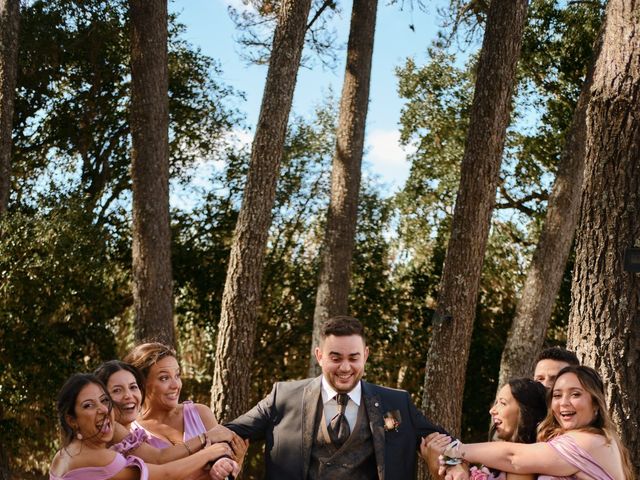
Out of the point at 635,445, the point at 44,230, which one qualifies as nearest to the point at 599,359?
the point at 635,445

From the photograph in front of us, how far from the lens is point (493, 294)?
12.8m

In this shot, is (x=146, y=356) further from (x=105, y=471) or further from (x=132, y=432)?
(x=105, y=471)

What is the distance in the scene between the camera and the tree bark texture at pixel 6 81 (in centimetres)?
1083

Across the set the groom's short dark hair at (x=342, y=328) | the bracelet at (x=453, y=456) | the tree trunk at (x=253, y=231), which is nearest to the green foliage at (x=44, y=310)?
the tree trunk at (x=253, y=231)

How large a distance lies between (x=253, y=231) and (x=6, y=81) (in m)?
3.94

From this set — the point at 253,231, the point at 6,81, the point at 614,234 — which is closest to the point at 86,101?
the point at 6,81

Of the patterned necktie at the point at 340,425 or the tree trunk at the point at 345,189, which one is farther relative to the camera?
the tree trunk at the point at 345,189

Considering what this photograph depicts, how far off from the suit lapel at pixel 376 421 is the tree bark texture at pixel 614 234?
5.88 feet

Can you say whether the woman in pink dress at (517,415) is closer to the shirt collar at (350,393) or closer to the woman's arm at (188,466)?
the shirt collar at (350,393)

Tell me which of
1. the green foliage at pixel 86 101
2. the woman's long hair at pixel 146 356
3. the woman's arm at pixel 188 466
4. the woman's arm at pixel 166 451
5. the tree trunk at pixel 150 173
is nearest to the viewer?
the woman's arm at pixel 188 466

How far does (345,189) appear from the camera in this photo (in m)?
11.0

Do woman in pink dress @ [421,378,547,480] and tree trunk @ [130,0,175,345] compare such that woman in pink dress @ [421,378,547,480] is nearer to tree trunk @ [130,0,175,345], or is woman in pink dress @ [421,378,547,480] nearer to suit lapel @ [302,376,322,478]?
suit lapel @ [302,376,322,478]

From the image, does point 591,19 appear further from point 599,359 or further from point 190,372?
point 599,359

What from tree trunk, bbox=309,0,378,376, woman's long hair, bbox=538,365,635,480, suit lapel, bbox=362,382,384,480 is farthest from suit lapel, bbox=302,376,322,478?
tree trunk, bbox=309,0,378,376
